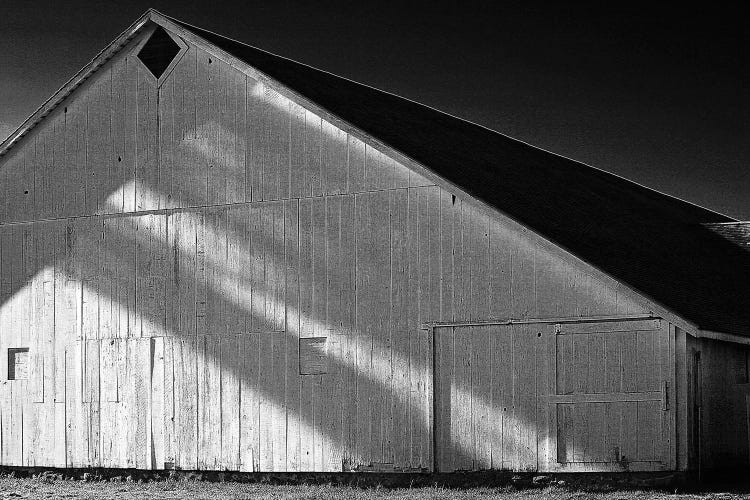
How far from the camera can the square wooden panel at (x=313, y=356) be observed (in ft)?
72.7

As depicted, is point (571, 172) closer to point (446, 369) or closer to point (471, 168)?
point (471, 168)

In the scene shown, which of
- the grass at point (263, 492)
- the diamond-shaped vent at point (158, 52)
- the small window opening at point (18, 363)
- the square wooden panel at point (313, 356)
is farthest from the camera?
the small window opening at point (18, 363)

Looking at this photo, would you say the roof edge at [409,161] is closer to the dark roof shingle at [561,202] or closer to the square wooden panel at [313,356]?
the dark roof shingle at [561,202]

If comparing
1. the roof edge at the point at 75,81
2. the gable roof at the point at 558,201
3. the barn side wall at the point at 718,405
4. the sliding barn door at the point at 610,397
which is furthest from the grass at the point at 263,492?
the roof edge at the point at 75,81

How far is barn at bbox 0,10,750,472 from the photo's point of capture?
2008cm

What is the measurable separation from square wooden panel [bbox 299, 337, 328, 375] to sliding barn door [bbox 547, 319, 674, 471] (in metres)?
4.15

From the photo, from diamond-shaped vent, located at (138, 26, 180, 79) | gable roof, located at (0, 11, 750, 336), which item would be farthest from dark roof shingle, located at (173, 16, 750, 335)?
diamond-shaped vent, located at (138, 26, 180, 79)

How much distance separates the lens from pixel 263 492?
20891 mm

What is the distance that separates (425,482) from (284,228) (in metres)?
5.16

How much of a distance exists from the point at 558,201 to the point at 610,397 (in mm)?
7189

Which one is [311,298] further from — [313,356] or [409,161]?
[409,161]

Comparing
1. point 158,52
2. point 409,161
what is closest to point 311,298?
point 409,161

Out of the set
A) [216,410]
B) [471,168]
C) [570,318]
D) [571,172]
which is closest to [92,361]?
[216,410]

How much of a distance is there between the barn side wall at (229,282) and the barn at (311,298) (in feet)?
0.13
